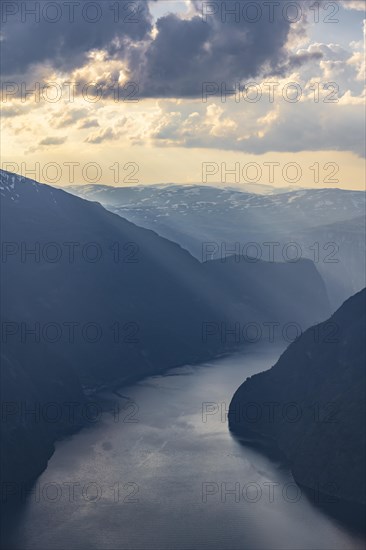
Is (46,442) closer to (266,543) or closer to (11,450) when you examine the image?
(11,450)

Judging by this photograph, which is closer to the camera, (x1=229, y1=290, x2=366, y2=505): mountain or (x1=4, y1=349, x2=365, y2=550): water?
(x1=4, y1=349, x2=365, y2=550): water

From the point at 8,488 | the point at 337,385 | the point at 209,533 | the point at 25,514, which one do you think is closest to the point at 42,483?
the point at 8,488

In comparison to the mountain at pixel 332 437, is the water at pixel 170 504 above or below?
below

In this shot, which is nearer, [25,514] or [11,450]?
[25,514]

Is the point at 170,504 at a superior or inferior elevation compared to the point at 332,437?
inferior

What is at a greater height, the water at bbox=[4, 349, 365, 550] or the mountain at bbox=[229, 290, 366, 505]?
the mountain at bbox=[229, 290, 366, 505]

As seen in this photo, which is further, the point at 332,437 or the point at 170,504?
the point at 332,437

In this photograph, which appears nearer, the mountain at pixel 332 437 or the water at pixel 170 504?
the water at pixel 170 504

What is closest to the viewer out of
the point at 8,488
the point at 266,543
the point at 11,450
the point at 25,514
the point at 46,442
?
the point at 266,543
